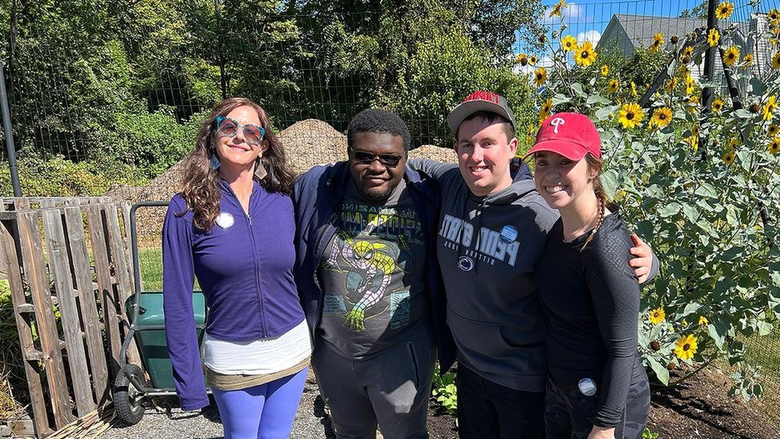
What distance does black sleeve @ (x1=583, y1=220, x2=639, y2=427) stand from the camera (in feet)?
4.62

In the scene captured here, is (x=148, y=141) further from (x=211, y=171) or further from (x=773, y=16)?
(x=773, y=16)

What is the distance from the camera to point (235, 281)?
185cm

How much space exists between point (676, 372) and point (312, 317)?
2835 mm

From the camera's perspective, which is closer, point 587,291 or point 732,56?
point 587,291

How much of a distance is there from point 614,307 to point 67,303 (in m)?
3.19

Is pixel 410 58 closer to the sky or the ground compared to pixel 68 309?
closer to the sky

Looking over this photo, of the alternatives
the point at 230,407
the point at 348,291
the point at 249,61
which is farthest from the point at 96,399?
the point at 249,61

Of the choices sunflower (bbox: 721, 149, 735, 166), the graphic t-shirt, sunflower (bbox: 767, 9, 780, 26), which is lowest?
the graphic t-shirt

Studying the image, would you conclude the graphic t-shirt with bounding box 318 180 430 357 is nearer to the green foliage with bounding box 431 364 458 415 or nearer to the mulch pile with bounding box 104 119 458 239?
the green foliage with bounding box 431 364 458 415

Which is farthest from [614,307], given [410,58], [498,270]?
[410,58]

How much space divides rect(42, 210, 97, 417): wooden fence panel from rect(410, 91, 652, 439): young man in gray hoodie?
2556mm

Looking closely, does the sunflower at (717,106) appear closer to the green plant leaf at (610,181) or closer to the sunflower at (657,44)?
the sunflower at (657,44)

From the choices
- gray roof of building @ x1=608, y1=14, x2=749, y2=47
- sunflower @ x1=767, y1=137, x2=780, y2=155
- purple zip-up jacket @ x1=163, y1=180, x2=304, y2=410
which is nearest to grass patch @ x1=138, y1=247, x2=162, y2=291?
purple zip-up jacket @ x1=163, y1=180, x2=304, y2=410

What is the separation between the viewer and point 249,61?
880 cm
